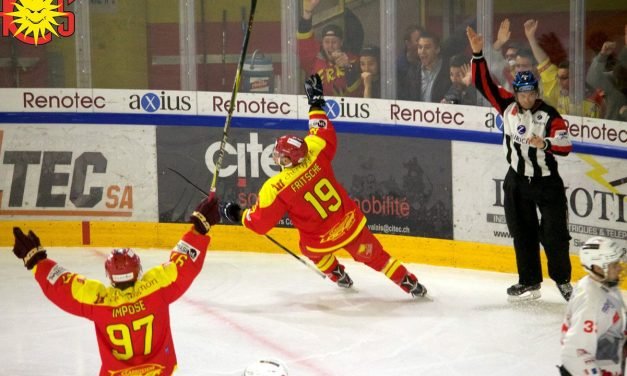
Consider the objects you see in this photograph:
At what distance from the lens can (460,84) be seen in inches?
320

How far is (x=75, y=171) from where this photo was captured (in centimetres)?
904

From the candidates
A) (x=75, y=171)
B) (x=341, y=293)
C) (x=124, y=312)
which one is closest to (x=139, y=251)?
(x=75, y=171)

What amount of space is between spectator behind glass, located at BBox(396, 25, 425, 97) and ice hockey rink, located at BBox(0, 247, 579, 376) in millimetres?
1348

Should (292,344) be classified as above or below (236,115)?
below

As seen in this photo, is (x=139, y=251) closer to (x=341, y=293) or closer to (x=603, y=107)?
(x=341, y=293)

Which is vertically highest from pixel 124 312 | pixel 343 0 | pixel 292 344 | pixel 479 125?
pixel 343 0

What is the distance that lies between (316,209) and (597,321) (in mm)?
3139

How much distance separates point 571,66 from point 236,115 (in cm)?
249

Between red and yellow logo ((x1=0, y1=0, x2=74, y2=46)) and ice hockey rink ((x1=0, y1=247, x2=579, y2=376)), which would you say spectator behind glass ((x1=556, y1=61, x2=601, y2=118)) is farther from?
red and yellow logo ((x1=0, y1=0, x2=74, y2=46))

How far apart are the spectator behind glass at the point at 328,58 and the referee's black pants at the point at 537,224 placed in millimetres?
1768

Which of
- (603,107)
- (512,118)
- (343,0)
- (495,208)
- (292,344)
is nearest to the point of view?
(292,344)

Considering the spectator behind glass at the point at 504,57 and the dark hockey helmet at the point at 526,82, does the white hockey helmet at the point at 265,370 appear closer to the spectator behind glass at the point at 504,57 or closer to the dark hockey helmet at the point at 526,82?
the dark hockey helmet at the point at 526,82

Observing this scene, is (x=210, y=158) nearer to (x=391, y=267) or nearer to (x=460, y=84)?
(x=460, y=84)

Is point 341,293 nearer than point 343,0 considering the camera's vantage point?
Yes
